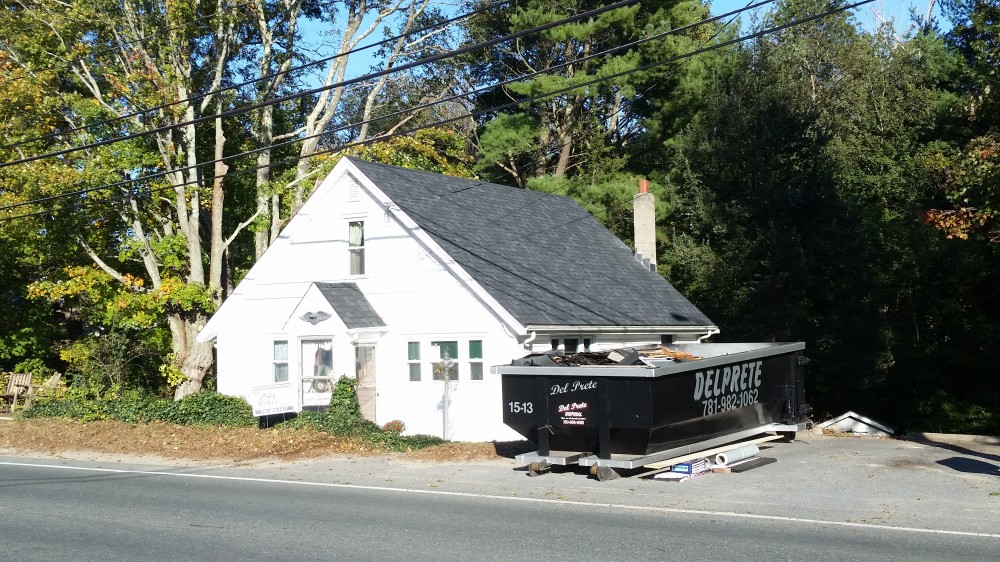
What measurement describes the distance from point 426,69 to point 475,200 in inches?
735

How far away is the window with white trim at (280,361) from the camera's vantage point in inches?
888

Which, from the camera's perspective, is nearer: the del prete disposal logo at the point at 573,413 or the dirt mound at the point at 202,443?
the del prete disposal logo at the point at 573,413

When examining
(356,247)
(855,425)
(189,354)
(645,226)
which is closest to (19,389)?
(189,354)

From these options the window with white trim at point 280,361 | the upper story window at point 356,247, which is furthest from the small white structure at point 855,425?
the window with white trim at point 280,361

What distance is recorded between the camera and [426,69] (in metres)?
41.8

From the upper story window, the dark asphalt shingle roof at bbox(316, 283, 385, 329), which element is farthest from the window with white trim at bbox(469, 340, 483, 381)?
the upper story window

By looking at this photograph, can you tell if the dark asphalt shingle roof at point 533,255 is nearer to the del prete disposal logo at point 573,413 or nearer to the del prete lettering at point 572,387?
the del prete lettering at point 572,387

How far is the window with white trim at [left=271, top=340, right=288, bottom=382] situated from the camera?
22.5 metres

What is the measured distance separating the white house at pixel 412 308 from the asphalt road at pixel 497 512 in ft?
12.2

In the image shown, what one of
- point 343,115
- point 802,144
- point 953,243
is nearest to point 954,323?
point 953,243

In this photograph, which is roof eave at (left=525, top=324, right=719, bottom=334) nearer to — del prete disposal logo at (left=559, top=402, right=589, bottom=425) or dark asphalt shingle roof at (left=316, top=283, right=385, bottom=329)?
dark asphalt shingle roof at (left=316, top=283, right=385, bottom=329)

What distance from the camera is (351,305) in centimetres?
2130

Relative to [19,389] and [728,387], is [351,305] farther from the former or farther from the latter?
[19,389]

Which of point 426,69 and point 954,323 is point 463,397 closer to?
point 954,323
